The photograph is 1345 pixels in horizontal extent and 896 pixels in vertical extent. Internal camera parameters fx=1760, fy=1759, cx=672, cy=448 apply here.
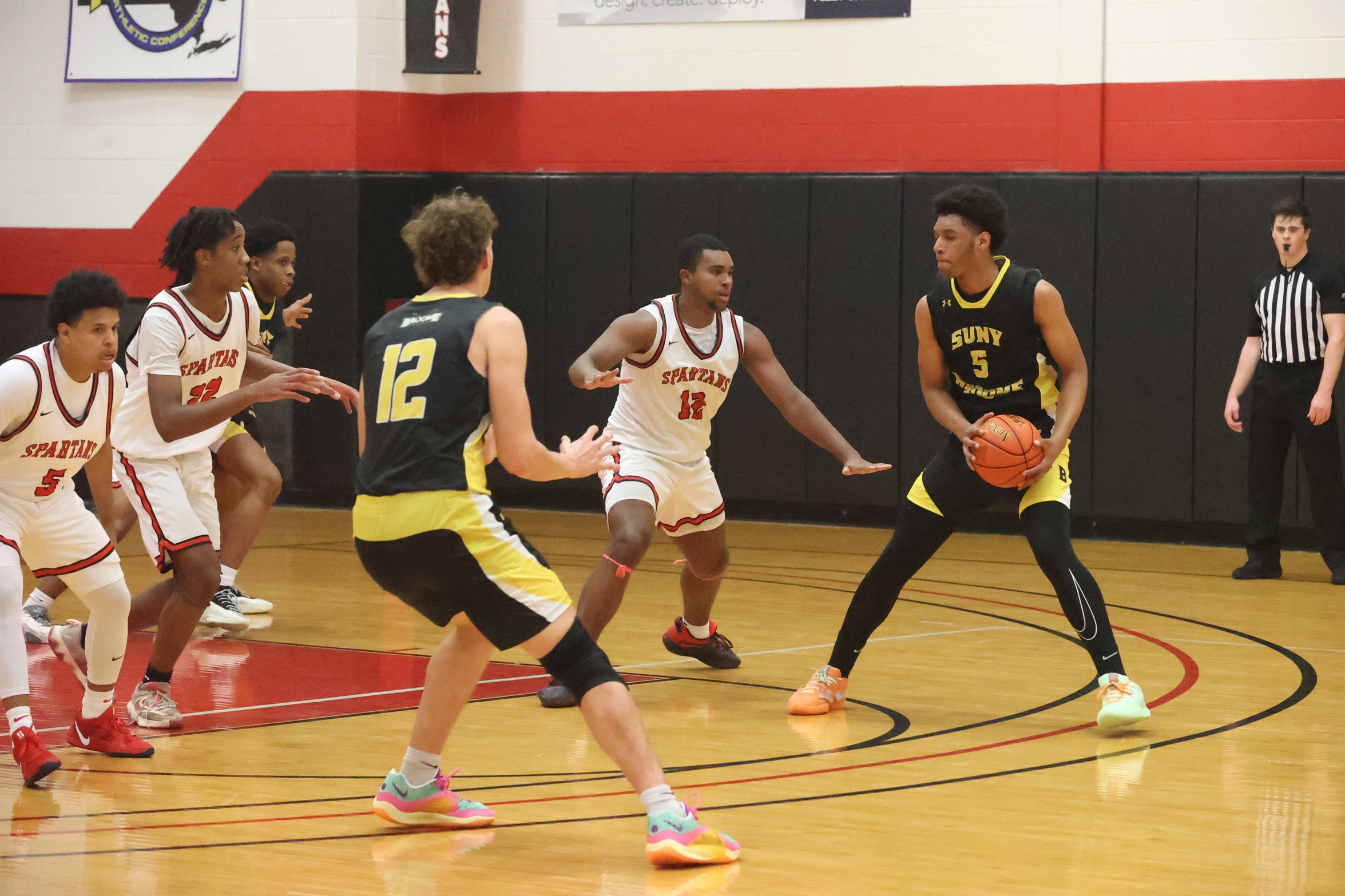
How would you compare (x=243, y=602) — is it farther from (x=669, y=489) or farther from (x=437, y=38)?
(x=437, y=38)

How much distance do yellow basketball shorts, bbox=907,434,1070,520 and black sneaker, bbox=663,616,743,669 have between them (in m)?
1.23

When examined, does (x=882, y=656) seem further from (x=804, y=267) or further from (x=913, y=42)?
(x=913, y=42)


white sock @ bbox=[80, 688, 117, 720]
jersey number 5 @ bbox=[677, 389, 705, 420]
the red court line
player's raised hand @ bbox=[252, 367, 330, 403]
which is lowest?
the red court line

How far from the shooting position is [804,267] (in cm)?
1109

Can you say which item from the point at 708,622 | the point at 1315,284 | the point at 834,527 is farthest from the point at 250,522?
→ the point at 1315,284

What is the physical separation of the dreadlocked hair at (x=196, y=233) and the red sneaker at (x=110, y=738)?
5.34 ft

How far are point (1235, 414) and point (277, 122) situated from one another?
255 inches

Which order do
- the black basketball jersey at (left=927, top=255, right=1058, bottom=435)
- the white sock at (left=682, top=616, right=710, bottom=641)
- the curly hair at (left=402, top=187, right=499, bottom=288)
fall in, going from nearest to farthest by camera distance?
the curly hair at (left=402, top=187, right=499, bottom=288), the black basketball jersey at (left=927, top=255, right=1058, bottom=435), the white sock at (left=682, top=616, right=710, bottom=641)

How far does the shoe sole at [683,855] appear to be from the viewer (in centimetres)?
393

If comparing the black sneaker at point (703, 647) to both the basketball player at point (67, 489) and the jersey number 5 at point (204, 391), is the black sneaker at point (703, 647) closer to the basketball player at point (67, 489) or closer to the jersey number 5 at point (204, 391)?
the jersey number 5 at point (204, 391)

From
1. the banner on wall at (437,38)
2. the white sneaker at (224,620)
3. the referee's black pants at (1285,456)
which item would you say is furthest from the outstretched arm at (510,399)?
the banner on wall at (437,38)

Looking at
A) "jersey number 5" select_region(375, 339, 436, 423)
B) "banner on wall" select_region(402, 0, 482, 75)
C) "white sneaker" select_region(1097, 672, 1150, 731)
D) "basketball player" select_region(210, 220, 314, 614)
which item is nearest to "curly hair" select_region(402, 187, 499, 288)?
"jersey number 5" select_region(375, 339, 436, 423)

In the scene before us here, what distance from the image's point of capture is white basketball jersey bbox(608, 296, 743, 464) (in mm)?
6258

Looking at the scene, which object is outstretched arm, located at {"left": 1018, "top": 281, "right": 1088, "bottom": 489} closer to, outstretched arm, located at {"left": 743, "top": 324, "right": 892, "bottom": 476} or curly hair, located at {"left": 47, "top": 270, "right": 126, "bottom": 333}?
outstretched arm, located at {"left": 743, "top": 324, "right": 892, "bottom": 476}
